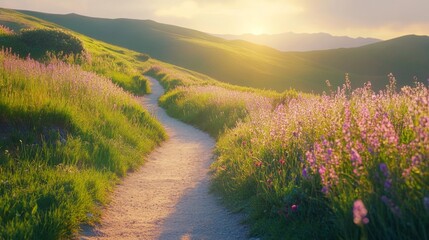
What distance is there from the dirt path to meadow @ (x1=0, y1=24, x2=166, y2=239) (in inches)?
13.3

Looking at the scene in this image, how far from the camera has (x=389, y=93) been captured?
26.1 feet

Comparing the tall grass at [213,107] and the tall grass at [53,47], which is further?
the tall grass at [53,47]

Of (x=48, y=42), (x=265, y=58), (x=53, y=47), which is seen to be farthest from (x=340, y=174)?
(x=265, y=58)

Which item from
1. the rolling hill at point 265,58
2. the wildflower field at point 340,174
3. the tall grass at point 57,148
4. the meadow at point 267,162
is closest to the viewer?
the wildflower field at point 340,174

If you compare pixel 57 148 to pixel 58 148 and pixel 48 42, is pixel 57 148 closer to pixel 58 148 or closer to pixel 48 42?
pixel 58 148

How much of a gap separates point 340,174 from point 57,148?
5.59 metres

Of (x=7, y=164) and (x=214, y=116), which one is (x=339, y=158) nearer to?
(x=7, y=164)

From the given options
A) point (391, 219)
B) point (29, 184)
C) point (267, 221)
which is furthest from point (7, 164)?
point (391, 219)

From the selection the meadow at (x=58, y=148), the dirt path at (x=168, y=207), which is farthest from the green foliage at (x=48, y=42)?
the dirt path at (x=168, y=207)

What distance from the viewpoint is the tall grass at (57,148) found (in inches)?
215

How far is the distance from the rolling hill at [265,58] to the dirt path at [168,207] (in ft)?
222

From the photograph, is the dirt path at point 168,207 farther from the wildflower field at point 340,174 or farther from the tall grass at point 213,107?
the tall grass at point 213,107

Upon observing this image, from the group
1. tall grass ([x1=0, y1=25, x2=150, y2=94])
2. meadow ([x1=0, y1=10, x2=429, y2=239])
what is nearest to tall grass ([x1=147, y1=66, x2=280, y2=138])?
meadow ([x1=0, y1=10, x2=429, y2=239])

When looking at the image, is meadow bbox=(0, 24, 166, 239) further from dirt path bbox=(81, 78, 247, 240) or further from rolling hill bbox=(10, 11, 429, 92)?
rolling hill bbox=(10, 11, 429, 92)
